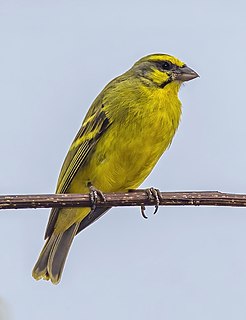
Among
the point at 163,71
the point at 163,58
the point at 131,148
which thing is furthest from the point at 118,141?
A: the point at 163,58

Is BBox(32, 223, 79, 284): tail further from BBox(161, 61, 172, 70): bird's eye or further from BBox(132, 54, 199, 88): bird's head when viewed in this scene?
BBox(161, 61, 172, 70): bird's eye

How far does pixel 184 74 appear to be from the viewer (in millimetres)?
4812

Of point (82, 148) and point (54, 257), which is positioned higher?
point (82, 148)

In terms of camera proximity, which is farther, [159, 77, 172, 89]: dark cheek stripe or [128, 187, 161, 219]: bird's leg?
[159, 77, 172, 89]: dark cheek stripe

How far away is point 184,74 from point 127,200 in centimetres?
211

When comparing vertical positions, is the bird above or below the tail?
above

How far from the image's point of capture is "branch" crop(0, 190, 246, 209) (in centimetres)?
253

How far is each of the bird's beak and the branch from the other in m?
1.96

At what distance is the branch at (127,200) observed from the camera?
2.53m

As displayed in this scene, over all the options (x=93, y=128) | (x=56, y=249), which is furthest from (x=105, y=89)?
(x=56, y=249)

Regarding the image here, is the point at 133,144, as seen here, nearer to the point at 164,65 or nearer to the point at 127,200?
the point at 164,65

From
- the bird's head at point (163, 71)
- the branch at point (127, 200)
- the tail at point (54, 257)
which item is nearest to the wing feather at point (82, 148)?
the tail at point (54, 257)

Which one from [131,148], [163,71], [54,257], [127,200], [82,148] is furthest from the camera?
[54,257]

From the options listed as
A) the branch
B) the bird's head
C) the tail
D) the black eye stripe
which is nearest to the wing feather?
the tail
